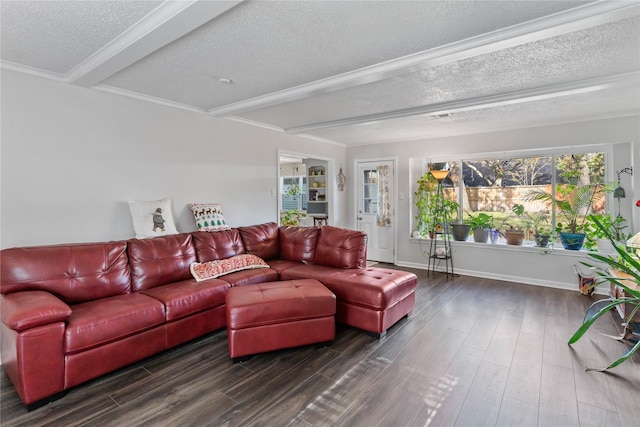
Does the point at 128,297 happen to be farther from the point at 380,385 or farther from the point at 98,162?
the point at 380,385

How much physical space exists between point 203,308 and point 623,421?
3044mm

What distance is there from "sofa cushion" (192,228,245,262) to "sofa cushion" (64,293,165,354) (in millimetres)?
926

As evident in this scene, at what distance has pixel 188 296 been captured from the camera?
2762 millimetres

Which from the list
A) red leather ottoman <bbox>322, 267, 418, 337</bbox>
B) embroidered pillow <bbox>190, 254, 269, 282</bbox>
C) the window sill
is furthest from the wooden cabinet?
red leather ottoman <bbox>322, 267, 418, 337</bbox>

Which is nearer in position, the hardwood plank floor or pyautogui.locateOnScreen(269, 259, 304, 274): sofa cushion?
the hardwood plank floor

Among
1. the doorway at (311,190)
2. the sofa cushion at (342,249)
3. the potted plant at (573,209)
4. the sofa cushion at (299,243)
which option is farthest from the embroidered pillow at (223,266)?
the potted plant at (573,209)

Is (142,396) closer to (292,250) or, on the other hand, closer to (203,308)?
(203,308)

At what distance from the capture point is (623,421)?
6.03 ft

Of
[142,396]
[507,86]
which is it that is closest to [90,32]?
[142,396]

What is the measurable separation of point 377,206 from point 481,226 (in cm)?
195

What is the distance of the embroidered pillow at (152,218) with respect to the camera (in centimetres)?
334

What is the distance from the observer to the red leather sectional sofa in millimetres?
1996

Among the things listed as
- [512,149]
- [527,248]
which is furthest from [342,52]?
[527,248]

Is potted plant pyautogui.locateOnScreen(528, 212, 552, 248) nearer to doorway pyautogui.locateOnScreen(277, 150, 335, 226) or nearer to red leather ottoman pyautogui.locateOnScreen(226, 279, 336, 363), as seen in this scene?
doorway pyautogui.locateOnScreen(277, 150, 335, 226)
